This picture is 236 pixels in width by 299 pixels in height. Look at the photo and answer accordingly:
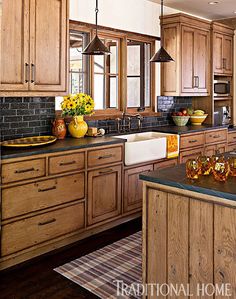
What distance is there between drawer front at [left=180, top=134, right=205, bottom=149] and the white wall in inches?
35.9

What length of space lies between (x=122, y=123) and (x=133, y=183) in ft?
3.28

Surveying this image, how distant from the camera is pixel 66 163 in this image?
3.16 metres

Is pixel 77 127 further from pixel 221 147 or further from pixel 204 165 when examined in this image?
pixel 221 147

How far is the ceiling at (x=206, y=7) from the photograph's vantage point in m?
4.98

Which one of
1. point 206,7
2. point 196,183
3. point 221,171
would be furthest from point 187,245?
point 206,7

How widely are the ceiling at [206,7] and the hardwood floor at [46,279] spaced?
3541mm

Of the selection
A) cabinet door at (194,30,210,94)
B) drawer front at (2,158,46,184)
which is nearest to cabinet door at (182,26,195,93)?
cabinet door at (194,30,210,94)

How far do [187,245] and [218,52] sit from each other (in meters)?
4.41

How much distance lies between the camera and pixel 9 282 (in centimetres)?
268

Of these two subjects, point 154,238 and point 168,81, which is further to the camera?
point 168,81

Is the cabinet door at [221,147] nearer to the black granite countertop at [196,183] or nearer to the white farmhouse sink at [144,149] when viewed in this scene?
the white farmhouse sink at [144,149]

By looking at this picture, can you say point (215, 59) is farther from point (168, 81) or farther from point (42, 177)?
point (42, 177)

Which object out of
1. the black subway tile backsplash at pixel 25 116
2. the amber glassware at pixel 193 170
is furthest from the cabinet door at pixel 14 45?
the amber glassware at pixel 193 170

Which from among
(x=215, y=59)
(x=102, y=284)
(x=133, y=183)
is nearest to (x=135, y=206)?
(x=133, y=183)
